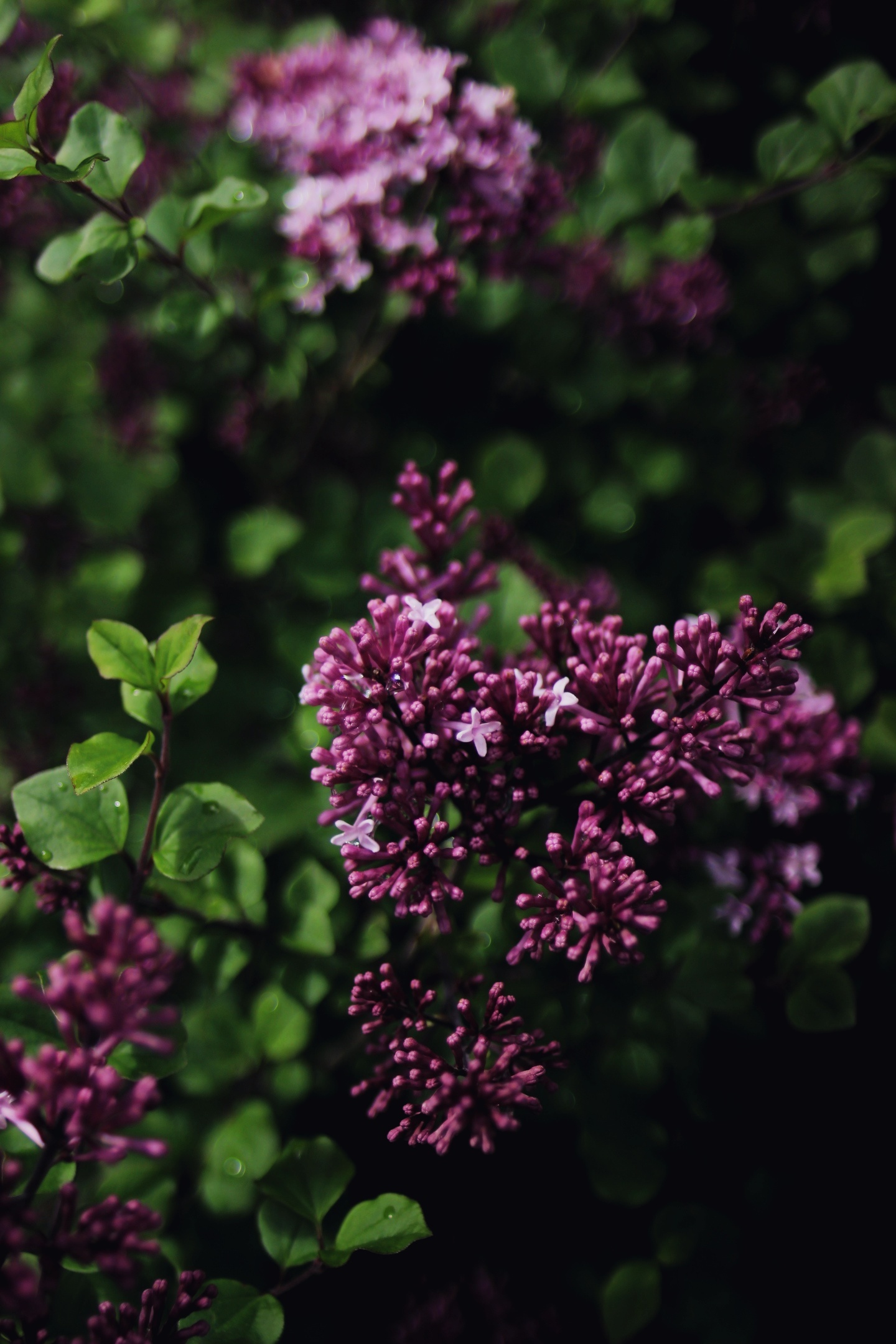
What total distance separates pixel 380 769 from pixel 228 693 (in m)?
1.13

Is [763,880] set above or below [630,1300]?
above

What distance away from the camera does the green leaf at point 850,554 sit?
6.34ft

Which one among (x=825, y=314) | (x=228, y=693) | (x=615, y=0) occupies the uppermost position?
(x=615, y=0)

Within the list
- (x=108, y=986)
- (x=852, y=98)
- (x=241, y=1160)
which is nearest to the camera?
(x=108, y=986)

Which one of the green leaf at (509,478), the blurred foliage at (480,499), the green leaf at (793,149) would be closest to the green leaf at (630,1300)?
the blurred foliage at (480,499)

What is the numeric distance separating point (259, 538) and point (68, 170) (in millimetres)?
928

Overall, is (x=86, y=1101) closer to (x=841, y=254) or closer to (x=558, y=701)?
(x=558, y=701)

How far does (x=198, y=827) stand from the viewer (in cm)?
127

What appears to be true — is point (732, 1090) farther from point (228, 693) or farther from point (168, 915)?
point (228, 693)

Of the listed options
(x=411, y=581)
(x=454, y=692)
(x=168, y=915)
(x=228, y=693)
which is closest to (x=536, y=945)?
(x=454, y=692)

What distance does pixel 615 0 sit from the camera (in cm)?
196

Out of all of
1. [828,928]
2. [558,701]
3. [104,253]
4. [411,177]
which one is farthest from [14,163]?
[828,928]

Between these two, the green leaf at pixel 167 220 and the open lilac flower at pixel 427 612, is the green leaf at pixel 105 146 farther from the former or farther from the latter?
the open lilac flower at pixel 427 612

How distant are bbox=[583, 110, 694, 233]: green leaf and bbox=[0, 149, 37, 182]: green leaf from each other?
122 cm
